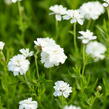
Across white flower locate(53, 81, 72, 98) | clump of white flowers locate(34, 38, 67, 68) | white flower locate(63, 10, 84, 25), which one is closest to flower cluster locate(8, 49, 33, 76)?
clump of white flowers locate(34, 38, 67, 68)

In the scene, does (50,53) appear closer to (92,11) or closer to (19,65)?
(19,65)

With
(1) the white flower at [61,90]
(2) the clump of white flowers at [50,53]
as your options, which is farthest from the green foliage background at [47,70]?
(2) the clump of white flowers at [50,53]

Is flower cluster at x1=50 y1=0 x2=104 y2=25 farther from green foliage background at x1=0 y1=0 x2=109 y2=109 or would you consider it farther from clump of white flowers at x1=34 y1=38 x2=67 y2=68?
clump of white flowers at x1=34 y1=38 x2=67 y2=68

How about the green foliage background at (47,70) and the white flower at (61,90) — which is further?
the green foliage background at (47,70)

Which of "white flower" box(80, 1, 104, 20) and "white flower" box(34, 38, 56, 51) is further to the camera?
"white flower" box(80, 1, 104, 20)

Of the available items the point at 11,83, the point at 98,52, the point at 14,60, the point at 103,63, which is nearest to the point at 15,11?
the point at 103,63

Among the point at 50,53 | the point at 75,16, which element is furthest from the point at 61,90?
the point at 75,16

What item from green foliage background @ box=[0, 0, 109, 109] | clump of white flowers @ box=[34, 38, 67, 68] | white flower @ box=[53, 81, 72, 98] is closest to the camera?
clump of white flowers @ box=[34, 38, 67, 68]

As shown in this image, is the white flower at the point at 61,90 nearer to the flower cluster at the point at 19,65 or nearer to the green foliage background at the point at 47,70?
the green foliage background at the point at 47,70
